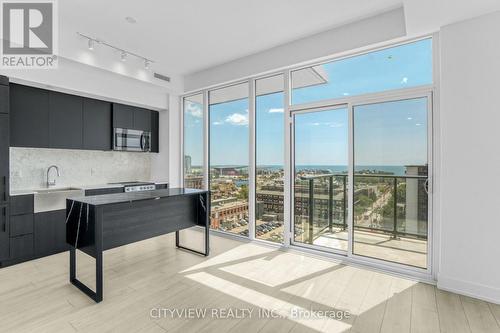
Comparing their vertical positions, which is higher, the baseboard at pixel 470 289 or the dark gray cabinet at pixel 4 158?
the dark gray cabinet at pixel 4 158

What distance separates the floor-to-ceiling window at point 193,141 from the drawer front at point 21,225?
2.60 metres

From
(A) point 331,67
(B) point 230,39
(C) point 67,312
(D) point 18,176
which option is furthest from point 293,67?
(D) point 18,176

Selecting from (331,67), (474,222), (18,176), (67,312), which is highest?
(331,67)

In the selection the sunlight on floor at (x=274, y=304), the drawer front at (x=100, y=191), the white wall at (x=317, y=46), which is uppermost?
the white wall at (x=317, y=46)

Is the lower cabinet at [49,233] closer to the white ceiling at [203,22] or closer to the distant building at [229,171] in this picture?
the white ceiling at [203,22]

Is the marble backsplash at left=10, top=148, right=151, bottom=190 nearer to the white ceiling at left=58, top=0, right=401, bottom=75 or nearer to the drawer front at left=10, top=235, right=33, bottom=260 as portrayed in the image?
the drawer front at left=10, top=235, right=33, bottom=260

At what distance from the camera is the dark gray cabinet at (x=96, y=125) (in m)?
4.30

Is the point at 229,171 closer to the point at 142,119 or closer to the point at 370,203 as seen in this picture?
the point at 142,119

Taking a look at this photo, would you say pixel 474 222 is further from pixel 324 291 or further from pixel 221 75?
pixel 221 75

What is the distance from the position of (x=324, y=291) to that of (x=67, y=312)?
2402 millimetres

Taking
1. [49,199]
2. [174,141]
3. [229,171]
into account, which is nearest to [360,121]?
[229,171]

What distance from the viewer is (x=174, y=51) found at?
4.08 meters

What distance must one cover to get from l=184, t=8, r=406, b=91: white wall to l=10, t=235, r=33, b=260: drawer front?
11.5 feet

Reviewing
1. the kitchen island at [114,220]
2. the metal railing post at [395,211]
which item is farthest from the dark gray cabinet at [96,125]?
the metal railing post at [395,211]
